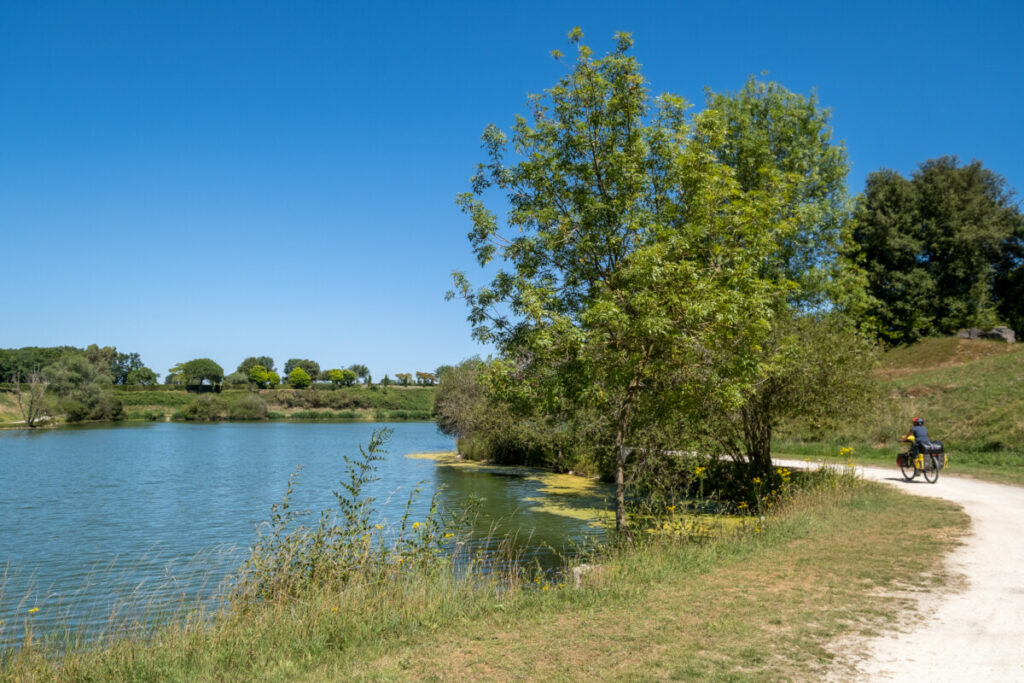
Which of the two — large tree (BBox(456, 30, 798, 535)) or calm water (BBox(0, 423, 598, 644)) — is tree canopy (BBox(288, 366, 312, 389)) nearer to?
calm water (BBox(0, 423, 598, 644))

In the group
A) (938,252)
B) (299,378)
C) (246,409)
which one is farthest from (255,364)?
(938,252)

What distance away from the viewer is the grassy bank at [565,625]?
5.51 meters

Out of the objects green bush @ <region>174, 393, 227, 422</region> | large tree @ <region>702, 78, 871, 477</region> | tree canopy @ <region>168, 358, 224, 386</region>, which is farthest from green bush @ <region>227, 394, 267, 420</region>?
large tree @ <region>702, 78, 871, 477</region>

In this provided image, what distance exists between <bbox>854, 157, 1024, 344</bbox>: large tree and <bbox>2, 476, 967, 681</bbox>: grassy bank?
41.2 meters

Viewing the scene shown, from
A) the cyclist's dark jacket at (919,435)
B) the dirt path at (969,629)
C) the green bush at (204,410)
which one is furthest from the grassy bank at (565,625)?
the green bush at (204,410)

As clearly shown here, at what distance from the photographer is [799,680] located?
197 inches

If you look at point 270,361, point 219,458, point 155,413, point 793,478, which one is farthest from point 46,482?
point 270,361

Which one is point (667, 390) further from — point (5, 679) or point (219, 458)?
point (219, 458)

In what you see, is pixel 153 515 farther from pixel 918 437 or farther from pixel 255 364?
pixel 255 364

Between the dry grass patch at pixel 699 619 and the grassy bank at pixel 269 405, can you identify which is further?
Answer: the grassy bank at pixel 269 405

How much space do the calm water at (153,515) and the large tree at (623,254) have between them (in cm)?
313

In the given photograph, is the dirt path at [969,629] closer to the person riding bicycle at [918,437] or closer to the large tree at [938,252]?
the person riding bicycle at [918,437]

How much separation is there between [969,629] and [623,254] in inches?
305

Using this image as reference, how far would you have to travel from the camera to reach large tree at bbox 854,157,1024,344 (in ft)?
145
